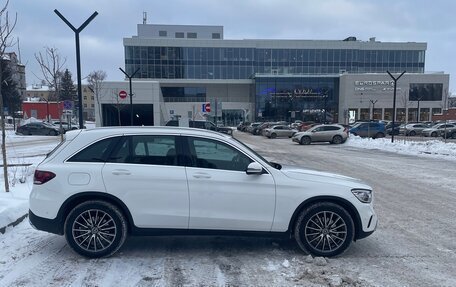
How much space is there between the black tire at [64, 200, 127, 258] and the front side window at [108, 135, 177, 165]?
2.20 feet

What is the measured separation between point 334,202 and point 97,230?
326 centimetres

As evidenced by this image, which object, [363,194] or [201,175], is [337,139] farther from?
[201,175]

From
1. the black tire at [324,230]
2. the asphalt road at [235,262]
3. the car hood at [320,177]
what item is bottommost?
the asphalt road at [235,262]

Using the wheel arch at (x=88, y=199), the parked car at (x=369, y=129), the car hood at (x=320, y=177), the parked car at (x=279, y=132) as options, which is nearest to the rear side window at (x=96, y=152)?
the wheel arch at (x=88, y=199)

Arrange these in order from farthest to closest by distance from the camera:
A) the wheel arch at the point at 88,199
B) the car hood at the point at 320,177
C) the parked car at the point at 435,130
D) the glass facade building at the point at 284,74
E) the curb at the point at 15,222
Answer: the glass facade building at the point at 284,74 < the parked car at the point at 435,130 < the curb at the point at 15,222 < the car hood at the point at 320,177 < the wheel arch at the point at 88,199

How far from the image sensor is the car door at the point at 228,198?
488cm

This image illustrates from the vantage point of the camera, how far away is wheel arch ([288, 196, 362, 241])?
4.99 m

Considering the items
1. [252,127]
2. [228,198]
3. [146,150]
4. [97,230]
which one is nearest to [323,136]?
[252,127]

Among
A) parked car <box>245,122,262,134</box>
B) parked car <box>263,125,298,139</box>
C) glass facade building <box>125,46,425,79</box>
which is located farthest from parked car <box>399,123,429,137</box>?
glass facade building <box>125,46,425,79</box>

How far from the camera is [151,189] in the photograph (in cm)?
484

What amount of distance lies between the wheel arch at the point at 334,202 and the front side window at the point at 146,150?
180cm

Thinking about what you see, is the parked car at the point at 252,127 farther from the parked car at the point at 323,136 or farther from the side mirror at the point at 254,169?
the side mirror at the point at 254,169

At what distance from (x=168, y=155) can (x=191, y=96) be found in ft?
265

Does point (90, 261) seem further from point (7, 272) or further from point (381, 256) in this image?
point (381, 256)
